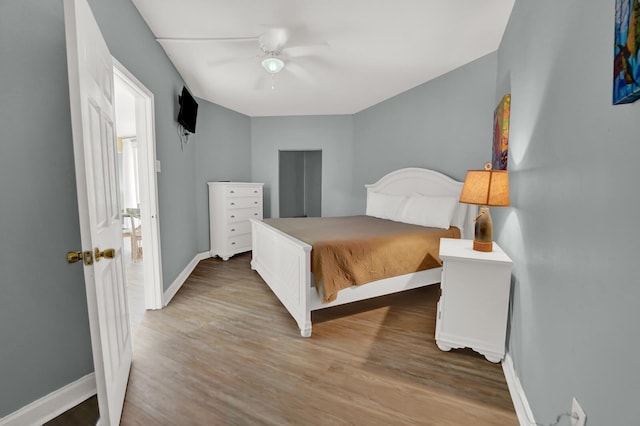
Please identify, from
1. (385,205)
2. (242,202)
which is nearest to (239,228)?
(242,202)

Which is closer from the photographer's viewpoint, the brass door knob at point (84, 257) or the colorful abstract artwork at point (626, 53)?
the colorful abstract artwork at point (626, 53)

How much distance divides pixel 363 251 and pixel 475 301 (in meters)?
0.87

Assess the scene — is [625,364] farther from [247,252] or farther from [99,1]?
[247,252]

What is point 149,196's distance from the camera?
8.32 feet

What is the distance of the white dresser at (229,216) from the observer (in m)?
4.25

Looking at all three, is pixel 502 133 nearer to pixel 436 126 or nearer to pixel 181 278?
pixel 436 126

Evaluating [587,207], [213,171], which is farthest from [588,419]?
[213,171]

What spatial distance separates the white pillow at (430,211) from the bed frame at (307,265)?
0.17 m

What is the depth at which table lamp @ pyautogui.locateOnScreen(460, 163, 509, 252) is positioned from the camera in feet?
5.86

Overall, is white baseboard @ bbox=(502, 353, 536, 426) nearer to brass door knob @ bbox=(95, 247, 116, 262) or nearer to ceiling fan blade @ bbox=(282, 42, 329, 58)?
brass door knob @ bbox=(95, 247, 116, 262)

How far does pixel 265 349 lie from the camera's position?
2014 mm

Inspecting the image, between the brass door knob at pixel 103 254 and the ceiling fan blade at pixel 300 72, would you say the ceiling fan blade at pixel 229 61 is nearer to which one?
the ceiling fan blade at pixel 300 72

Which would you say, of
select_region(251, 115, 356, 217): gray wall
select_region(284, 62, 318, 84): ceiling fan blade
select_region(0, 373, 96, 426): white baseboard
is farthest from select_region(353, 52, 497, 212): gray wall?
select_region(0, 373, 96, 426): white baseboard

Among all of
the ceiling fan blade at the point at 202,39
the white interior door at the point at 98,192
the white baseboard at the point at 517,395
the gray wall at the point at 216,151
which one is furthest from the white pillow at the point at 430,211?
the gray wall at the point at 216,151
